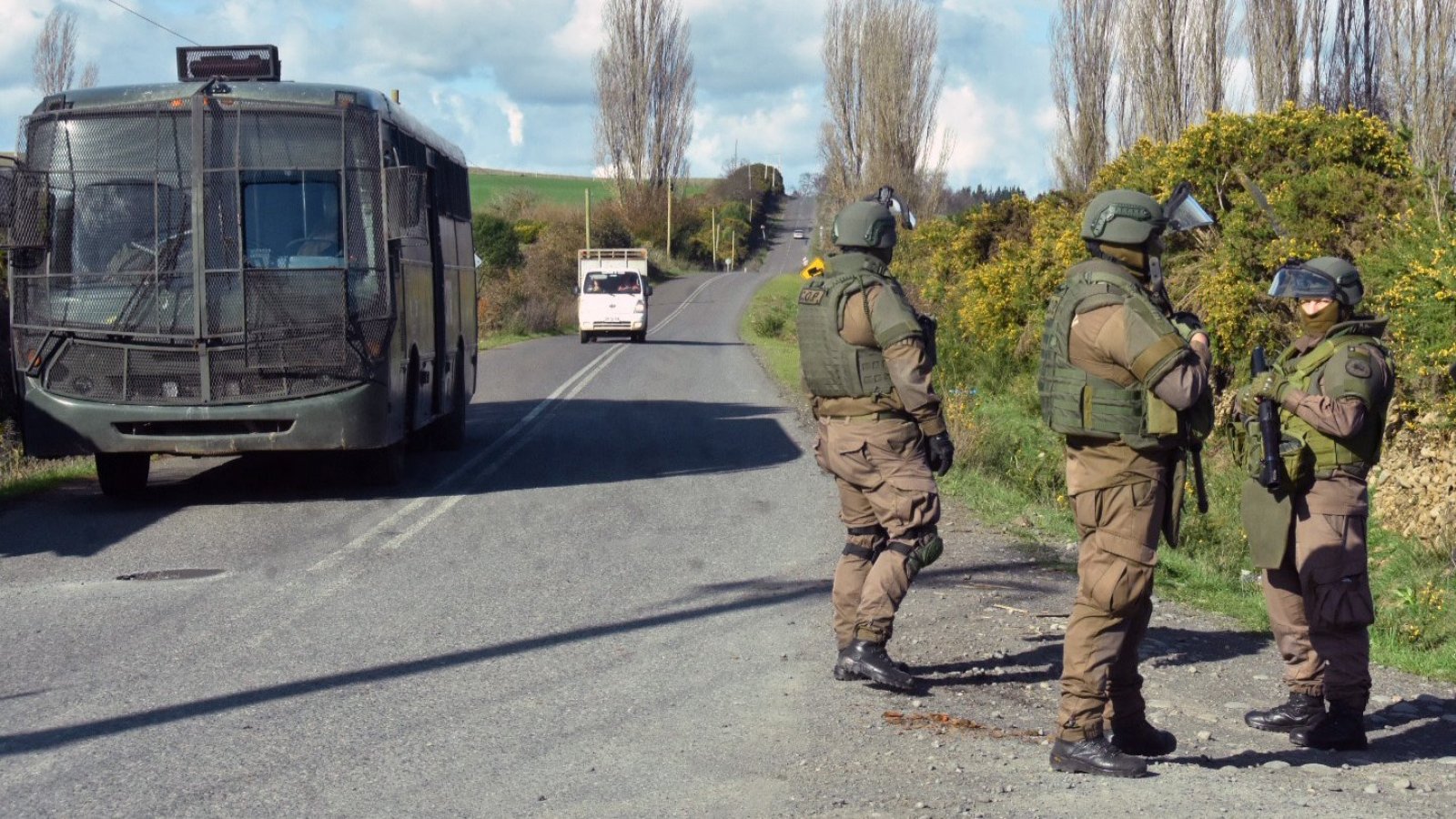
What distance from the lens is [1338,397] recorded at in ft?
17.9

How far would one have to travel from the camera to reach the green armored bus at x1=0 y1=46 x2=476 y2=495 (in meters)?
10.8

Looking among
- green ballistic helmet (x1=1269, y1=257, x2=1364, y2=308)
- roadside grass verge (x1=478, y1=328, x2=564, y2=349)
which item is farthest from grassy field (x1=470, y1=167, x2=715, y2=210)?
green ballistic helmet (x1=1269, y1=257, x2=1364, y2=308)

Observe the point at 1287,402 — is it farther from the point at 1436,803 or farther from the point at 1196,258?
the point at 1196,258

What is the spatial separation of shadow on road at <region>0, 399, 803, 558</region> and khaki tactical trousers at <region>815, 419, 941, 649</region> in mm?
5612

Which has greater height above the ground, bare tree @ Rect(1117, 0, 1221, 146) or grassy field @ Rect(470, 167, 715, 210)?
grassy field @ Rect(470, 167, 715, 210)

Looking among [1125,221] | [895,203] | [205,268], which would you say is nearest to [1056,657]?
[895,203]

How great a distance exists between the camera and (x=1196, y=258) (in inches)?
608

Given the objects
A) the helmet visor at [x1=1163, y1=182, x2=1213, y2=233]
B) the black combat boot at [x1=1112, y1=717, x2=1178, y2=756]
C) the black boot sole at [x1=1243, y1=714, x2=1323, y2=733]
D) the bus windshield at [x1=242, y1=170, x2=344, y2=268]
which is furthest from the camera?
the bus windshield at [x1=242, y1=170, x2=344, y2=268]

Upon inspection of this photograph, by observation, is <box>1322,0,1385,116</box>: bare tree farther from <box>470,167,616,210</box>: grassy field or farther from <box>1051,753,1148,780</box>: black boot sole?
<box>470,167,616,210</box>: grassy field

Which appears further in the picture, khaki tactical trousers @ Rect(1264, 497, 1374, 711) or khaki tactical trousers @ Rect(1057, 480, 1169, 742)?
khaki tactical trousers @ Rect(1264, 497, 1374, 711)

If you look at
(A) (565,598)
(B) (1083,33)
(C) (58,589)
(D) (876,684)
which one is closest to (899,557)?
(D) (876,684)

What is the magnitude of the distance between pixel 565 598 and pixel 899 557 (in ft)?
8.61

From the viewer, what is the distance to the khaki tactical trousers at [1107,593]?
4891 millimetres

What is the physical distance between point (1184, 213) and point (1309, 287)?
1.82 feet
